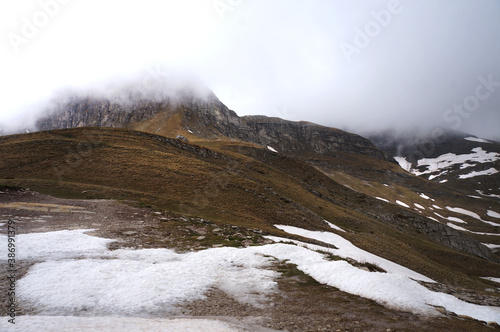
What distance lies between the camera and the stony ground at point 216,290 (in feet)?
29.4

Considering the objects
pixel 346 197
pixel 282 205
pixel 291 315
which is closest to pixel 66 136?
pixel 282 205

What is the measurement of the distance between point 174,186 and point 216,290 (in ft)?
111

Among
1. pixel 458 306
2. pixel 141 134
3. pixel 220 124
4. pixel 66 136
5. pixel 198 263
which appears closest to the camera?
pixel 458 306

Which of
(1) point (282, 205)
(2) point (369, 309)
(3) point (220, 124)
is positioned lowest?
(1) point (282, 205)

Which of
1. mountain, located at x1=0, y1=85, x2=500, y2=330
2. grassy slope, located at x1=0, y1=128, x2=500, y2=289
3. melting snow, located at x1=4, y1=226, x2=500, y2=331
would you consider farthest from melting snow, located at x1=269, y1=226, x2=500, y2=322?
grassy slope, located at x1=0, y1=128, x2=500, y2=289

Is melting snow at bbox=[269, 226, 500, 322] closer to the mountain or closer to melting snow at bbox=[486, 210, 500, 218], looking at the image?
the mountain

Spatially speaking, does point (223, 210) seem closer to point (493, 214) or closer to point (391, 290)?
point (391, 290)

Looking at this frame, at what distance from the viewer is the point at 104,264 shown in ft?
43.1

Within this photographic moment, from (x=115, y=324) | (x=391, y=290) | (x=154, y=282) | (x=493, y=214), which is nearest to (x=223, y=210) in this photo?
(x=154, y=282)

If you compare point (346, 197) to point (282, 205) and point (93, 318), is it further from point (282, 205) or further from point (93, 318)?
point (93, 318)

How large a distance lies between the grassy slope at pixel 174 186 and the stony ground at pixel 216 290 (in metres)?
5.69

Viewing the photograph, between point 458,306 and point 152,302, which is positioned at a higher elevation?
point 458,306

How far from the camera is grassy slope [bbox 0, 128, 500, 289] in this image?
36719 mm

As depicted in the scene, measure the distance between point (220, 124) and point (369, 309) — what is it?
186 metres
